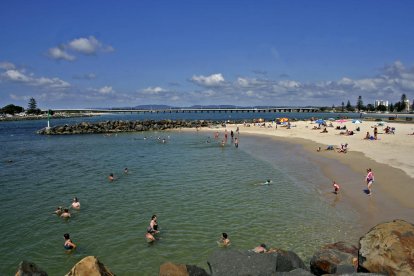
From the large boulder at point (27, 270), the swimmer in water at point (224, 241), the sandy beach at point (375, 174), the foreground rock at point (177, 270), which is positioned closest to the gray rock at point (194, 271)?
the foreground rock at point (177, 270)

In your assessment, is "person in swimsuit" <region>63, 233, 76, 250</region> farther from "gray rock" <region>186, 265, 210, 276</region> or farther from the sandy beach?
the sandy beach

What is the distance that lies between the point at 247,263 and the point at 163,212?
10.8 m

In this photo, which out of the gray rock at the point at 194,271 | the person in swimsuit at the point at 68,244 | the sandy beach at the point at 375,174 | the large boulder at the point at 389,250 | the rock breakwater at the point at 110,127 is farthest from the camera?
the rock breakwater at the point at 110,127

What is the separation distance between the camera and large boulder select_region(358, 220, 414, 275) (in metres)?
8.15

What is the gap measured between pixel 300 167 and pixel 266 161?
15.6ft

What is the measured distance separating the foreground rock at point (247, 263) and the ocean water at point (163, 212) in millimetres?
3602

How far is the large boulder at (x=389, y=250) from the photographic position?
8.15m

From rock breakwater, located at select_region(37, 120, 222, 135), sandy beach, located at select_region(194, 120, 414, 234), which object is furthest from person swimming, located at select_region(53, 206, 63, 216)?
rock breakwater, located at select_region(37, 120, 222, 135)

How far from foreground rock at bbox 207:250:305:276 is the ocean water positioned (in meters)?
3.60

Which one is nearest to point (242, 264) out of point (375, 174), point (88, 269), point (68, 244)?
point (88, 269)

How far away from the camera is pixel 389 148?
1540 inches

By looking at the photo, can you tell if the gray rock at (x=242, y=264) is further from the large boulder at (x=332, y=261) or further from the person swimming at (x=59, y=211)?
the person swimming at (x=59, y=211)

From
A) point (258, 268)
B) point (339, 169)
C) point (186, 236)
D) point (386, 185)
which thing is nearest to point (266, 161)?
point (339, 169)

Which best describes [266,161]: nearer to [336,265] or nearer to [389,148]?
Result: [389,148]
